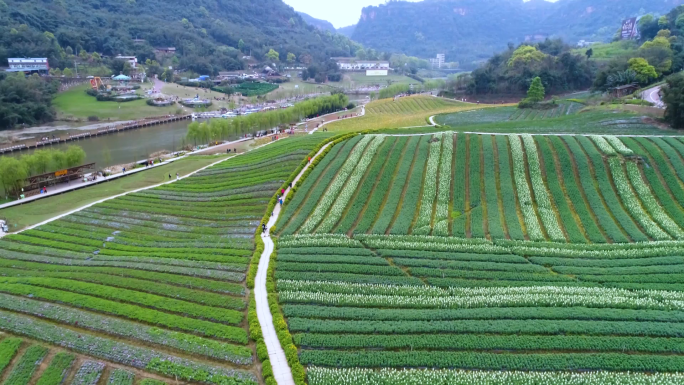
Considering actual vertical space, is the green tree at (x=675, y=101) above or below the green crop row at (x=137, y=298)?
above

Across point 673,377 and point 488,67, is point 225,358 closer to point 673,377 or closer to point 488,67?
point 673,377

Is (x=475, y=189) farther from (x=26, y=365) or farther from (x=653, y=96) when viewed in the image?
(x=653, y=96)

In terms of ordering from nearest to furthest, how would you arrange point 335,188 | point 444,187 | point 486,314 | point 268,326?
point 268,326 → point 486,314 → point 444,187 → point 335,188

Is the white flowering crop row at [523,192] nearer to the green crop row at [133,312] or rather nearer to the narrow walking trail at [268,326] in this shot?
the narrow walking trail at [268,326]

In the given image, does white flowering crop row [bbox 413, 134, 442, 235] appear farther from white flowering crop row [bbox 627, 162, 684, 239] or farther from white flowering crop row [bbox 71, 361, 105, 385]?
white flowering crop row [bbox 71, 361, 105, 385]

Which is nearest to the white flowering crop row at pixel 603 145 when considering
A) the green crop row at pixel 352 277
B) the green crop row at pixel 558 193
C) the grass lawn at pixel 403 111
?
the green crop row at pixel 558 193

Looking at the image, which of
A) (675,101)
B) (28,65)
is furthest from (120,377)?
(28,65)
